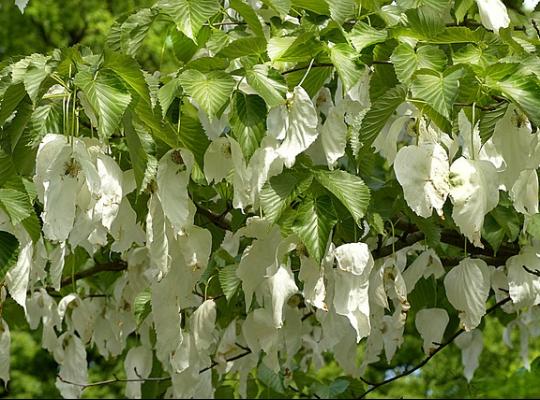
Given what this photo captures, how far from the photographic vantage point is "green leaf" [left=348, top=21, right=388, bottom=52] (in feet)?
4.50

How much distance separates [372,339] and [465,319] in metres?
0.58

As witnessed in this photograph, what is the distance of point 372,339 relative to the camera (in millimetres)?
2004

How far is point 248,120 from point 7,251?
1.17 feet

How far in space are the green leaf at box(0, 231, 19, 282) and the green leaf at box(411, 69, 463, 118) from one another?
551mm

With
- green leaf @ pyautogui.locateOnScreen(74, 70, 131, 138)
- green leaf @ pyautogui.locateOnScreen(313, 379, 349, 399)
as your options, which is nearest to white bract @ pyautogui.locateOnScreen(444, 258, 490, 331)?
green leaf @ pyautogui.locateOnScreen(74, 70, 131, 138)

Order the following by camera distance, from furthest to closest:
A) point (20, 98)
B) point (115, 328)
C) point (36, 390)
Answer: point (36, 390)
point (115, 328)
point (20, 98)

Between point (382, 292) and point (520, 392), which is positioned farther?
point (520, 392)

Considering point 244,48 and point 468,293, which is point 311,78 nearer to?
point 244,48

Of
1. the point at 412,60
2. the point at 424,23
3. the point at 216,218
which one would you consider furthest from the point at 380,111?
the point at 216,218

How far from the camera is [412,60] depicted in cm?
130

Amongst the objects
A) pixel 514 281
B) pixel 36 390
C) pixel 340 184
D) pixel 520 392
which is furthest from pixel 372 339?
→ pixel 36 390

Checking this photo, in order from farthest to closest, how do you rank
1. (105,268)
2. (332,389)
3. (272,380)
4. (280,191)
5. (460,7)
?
(332,389), (272,380), (105,268), (460,7), (280,191)

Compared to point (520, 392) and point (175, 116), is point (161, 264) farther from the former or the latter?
point (520, 392)

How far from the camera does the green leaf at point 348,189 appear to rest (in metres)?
1.30
